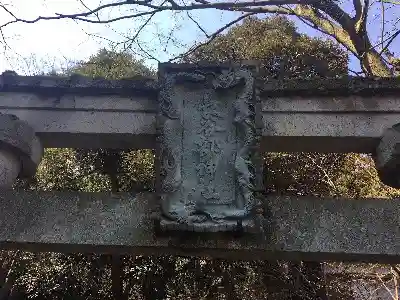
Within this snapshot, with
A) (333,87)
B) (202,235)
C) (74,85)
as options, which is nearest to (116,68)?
(74,85)

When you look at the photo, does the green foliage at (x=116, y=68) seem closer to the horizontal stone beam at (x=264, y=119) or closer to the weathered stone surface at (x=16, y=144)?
the horizontal stone beam at (x=264, y=119)

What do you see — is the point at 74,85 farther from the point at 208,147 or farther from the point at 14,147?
the point at 208,147

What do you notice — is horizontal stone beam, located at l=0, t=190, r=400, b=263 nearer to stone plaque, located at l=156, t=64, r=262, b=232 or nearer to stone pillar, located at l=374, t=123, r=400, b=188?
stone plaque, located at l=156, t=64, r=262, b=232

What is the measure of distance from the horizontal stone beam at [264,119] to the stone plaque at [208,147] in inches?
10.4

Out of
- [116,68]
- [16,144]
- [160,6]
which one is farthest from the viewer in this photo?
[116,68]

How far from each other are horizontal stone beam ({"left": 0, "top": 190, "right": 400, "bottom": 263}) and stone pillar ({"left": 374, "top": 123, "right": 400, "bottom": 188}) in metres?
0.33

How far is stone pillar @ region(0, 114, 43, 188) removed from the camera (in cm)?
382

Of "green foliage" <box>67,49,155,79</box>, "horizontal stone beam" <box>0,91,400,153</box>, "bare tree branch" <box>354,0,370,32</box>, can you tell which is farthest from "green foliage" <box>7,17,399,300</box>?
"horizontal stone beam" <box>0,91,400,153</box>

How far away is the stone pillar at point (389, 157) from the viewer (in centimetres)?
369

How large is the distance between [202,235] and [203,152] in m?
0.63

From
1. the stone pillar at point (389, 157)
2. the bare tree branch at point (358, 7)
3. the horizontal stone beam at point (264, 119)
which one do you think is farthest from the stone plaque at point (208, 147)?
the bare tree branch at point (358, 7)

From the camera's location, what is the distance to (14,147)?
3.83m

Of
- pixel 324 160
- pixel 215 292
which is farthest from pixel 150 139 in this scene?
pixel 324 160

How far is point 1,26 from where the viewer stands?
5.93 metres
